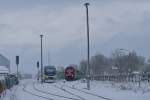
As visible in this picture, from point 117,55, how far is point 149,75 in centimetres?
6706

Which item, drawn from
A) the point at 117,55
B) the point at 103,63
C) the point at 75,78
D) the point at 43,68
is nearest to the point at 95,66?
the point at 103,63

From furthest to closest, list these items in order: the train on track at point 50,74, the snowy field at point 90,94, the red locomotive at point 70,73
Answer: the red locomotive at point 70,73
the train on track at point 50,74
the snowy field at point 90,94

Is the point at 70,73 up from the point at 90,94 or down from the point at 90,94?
up

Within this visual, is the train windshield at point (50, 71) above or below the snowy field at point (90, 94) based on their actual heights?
above

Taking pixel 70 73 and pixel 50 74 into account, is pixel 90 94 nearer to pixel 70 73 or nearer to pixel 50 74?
pixel 50 74

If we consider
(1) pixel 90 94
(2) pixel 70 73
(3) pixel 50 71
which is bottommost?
(1) pixel 90 94

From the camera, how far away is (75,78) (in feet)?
327

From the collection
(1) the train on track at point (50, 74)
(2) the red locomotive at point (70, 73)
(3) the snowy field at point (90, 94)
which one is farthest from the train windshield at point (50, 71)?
(3) the snowy field at point (90, 94)

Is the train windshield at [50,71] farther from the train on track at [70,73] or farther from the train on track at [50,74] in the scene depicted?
the train on track at [70,73]

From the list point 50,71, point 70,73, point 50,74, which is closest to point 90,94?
point 50,71

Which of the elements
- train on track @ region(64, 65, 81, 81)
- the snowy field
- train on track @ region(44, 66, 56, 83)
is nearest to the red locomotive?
train on track @ region(64, 65, 81, 81)

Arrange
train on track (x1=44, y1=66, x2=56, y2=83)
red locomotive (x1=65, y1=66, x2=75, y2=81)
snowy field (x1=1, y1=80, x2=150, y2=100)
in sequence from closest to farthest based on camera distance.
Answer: snowy field (x1=1, y1=80, x2=150, y2=100)
train on track (x1=44, y1=66, x2=56, y2=83)
red locomotive (x1=65, y1=66, x2=75, y2=81)

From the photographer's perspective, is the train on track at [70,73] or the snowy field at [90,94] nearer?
the snowy field at [90,94]

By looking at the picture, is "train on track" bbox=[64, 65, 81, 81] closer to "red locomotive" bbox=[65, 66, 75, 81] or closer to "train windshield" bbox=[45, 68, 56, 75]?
"red locomotive" bbox=[65, 66, 75, 81]
